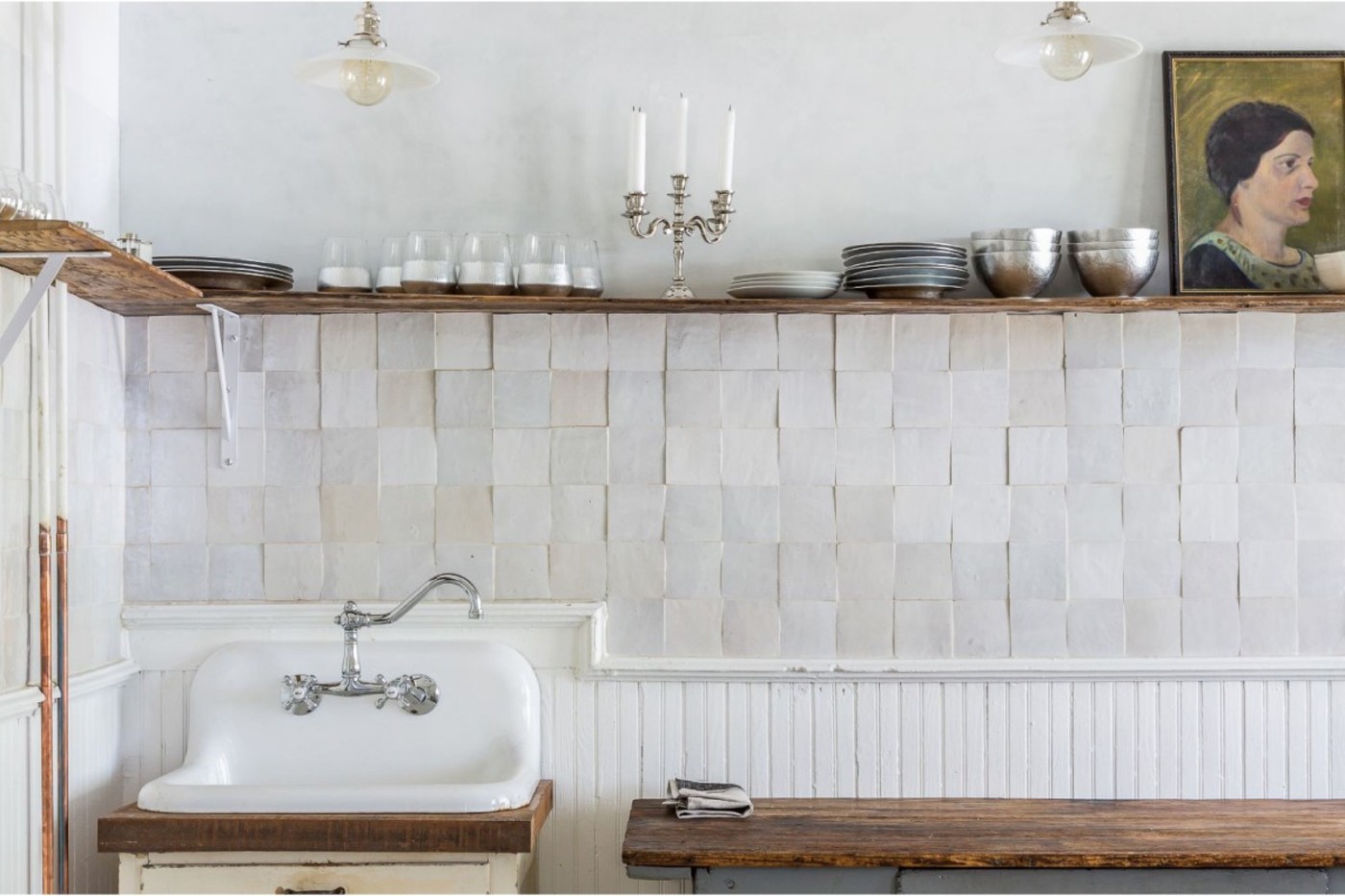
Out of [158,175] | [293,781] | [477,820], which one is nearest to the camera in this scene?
[477,820]

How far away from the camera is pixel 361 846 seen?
232cm

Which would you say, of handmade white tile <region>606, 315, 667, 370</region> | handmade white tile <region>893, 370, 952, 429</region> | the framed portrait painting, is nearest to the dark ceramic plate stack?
handmade white tile <region>606, 315, 667, 370</region>

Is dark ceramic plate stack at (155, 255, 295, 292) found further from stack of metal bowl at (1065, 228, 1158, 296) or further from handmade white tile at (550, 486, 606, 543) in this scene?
stack of metal bowl at (1065, 228, 1158, 296)

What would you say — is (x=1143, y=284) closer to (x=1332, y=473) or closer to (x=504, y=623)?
(x=1332, y=473)

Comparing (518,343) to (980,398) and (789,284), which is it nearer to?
(789,284)

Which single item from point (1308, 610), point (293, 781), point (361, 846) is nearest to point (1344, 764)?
point (1308, 610)

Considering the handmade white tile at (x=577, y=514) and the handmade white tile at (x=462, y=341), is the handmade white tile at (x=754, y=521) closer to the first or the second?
the handmade white tile at (x=577, y=514)

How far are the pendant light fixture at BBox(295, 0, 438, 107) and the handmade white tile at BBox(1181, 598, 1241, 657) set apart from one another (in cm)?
200

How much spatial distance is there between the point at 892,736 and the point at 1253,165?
154 centimetres

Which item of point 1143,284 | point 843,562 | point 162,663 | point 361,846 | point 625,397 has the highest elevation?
point 1143,284

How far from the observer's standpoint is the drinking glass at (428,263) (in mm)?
2670

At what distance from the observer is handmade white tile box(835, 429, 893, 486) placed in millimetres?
2779

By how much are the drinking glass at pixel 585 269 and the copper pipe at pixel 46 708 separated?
1174 millimetres

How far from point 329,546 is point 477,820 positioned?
0.78 m
